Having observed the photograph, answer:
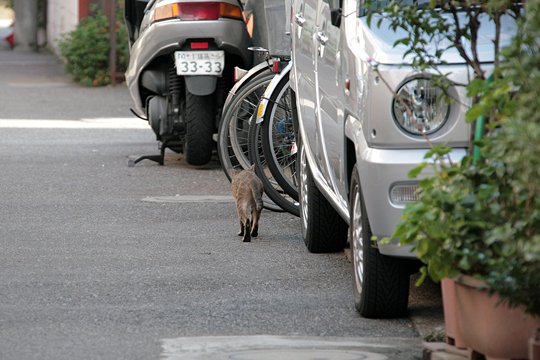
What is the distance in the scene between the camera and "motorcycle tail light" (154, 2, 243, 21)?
12.9 m

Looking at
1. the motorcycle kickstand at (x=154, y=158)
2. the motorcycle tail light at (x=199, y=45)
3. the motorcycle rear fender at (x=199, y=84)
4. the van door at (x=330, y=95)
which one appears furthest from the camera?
the motorcycle kickstand at (x=154, y=158)

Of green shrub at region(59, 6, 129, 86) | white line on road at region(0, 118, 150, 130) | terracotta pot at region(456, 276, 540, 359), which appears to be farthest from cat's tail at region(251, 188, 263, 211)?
green shrub at region(59, 6, 129, 86)

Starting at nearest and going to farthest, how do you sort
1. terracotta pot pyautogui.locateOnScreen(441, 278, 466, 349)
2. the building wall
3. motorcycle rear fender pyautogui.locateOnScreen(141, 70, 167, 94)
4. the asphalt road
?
terracotta pot pyautogui.locateOnScreen(441, 278, 466, 349), the asphalt road, motorcycle rear fender pyautogui.locateOnScreen(141, 70, 167, 94), the building wall

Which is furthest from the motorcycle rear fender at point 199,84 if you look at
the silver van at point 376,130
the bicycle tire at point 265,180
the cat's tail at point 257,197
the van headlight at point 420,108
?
the van headlight at point 420,108

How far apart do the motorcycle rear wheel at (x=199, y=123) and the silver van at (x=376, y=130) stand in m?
4.67

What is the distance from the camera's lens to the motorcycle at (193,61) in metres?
12.8

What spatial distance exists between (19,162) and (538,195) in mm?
9595

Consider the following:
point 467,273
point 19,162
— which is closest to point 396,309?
point 467,273

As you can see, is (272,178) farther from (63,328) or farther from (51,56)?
(51,56)

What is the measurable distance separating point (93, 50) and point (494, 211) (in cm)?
1851

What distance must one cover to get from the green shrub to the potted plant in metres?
17.8

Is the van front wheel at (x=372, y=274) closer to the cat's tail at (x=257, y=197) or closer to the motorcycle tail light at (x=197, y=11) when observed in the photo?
the cat's tail at (x=257, y=197)

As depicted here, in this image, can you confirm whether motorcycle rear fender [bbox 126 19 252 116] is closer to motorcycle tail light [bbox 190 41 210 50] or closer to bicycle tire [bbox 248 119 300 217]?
motorcycle tail light [bbox 190 41 210 50]

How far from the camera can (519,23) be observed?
5.16 meters
